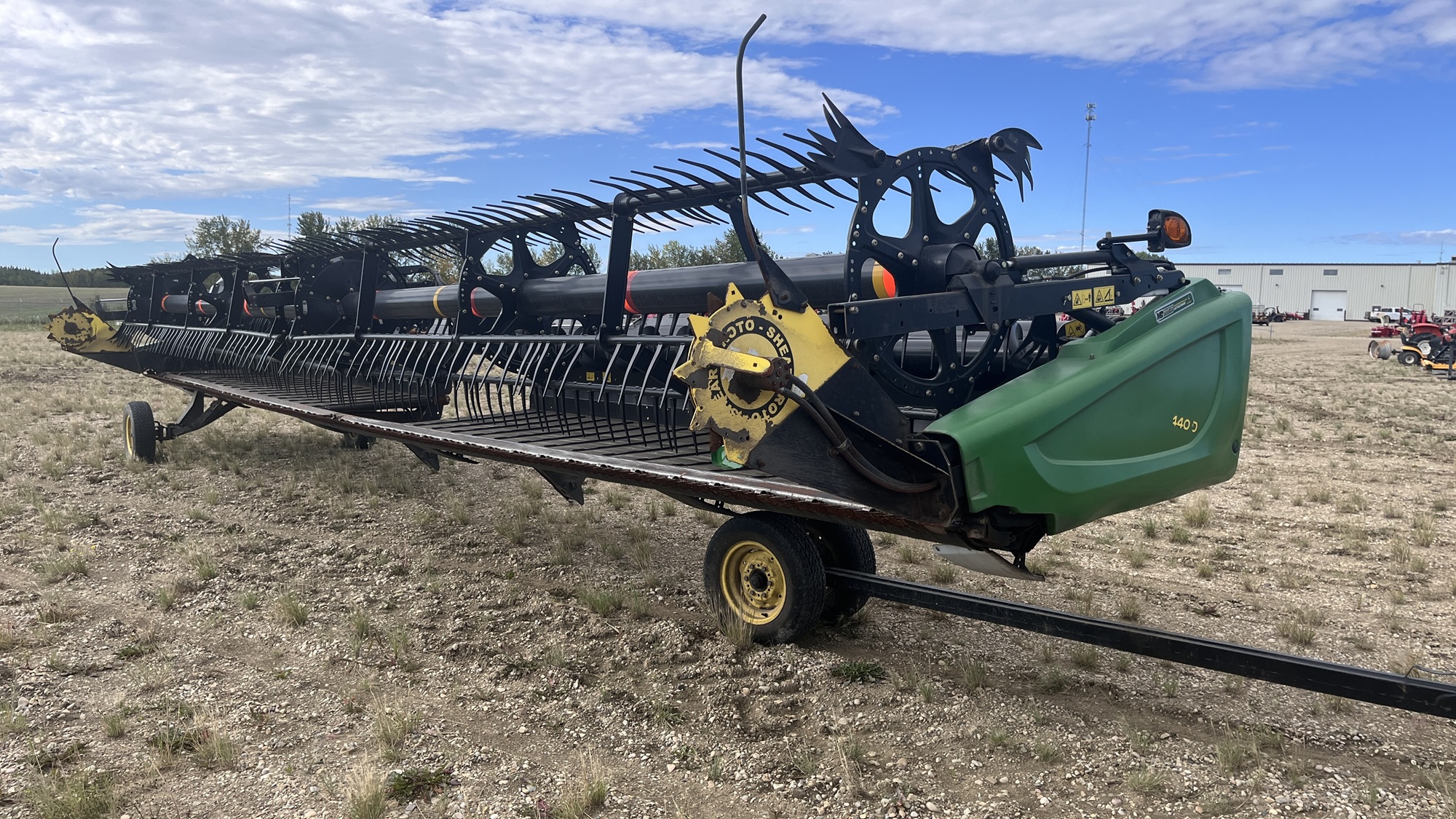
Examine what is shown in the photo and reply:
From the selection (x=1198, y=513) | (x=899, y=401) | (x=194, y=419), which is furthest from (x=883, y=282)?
(x=194, y=419)

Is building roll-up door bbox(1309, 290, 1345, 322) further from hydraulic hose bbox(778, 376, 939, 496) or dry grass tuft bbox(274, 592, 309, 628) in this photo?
dry grass tuft bbox(274, 592, 309, 628)

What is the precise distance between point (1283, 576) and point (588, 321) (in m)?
5.33

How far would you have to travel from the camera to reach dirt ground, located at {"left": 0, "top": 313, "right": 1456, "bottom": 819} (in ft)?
10.9

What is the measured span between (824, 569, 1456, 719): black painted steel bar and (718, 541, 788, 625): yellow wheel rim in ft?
1.83

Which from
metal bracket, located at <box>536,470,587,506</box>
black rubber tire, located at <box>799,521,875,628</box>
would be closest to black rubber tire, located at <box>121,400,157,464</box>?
metal bracket, located at <box>536,470,587,506</box>

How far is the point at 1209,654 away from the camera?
331cm

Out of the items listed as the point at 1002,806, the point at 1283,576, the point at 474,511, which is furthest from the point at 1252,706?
the point at 474,511

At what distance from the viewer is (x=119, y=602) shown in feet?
18.0

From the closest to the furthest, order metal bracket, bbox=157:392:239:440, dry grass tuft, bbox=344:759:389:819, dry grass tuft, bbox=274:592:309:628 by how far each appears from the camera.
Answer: dry grass tuft, bbox=344:759:389:819
dry grass tuft, bbox=274:592:309:628
metal bracket, bbox=157:392:239:440

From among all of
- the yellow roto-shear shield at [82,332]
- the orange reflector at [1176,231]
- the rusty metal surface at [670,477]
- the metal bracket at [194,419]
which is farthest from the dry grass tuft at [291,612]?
the yellow roto-shear shield at [82,332]

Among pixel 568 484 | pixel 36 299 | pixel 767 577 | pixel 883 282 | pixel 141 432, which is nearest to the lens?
pixel 883 282

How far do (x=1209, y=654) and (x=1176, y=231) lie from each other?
6.67 ft

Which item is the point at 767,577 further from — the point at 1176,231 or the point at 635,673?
the point at 1176,231

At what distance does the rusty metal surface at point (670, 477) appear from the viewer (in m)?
3.73
